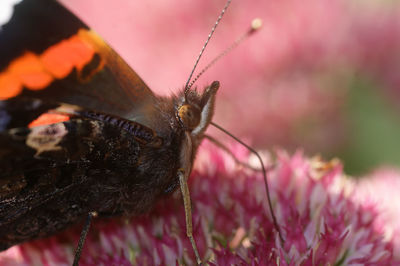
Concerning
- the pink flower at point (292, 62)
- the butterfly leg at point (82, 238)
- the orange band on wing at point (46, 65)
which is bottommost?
the butterfly leg at point (82, 238)

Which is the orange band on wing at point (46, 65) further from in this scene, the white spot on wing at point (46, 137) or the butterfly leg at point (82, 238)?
the butterfly leg at point (82, 238)

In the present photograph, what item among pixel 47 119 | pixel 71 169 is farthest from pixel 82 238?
pixel 47 119

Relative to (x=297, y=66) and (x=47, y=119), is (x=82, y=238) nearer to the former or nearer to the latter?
(x=47, y=119)

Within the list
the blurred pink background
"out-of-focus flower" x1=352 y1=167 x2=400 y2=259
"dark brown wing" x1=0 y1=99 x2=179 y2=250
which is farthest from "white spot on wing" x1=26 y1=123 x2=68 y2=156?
the blurred pink background

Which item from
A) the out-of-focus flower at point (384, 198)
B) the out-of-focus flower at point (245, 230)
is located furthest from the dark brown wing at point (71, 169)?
the out-of-focus flower at point (384, 198)

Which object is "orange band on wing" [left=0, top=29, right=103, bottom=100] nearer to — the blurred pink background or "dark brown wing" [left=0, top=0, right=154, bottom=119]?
"dark brown wing" [left=0, top=0, right=154, bottom=119]

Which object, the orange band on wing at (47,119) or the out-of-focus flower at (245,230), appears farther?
the out-of-focus flower at (245,230)

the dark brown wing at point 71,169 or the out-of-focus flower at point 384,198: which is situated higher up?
the out-of-focus flower at point 384,198
